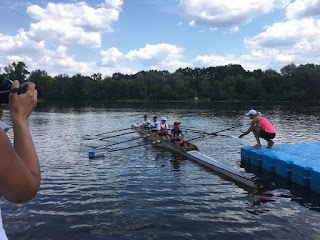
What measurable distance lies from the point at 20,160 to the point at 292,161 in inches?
507

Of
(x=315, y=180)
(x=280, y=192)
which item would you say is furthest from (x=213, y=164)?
(x=315, y=180)

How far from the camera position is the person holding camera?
199 centimetres

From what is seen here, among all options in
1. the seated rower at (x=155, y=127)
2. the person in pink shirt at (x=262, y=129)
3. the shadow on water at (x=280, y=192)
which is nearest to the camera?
the shadow on water at (x=280, y=192)

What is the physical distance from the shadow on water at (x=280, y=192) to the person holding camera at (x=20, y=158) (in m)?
9.59

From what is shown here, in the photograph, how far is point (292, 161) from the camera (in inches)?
519

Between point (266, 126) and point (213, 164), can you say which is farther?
point (266, 126)

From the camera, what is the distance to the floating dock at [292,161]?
11.8 meters

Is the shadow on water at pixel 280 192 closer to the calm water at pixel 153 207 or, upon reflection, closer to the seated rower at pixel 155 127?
the calm water at pixel 153 207

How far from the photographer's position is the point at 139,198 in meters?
11.2

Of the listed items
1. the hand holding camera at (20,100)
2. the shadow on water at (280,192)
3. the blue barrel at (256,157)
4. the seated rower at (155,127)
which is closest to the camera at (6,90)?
the hand holding camera at (20,100)

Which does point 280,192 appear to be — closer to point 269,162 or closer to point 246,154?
point 269,162

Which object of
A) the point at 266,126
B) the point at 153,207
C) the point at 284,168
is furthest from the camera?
the point at 266,126

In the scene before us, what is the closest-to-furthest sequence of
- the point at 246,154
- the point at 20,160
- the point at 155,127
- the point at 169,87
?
the point at 20,160 < the point at 246,154 < the point at 155,127 < the point at 169,87

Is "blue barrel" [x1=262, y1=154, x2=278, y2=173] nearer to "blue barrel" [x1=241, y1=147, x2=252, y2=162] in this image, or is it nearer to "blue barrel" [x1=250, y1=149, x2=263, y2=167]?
"blue barrel" [x1=250, y1=149, x2=263, y2=167]
